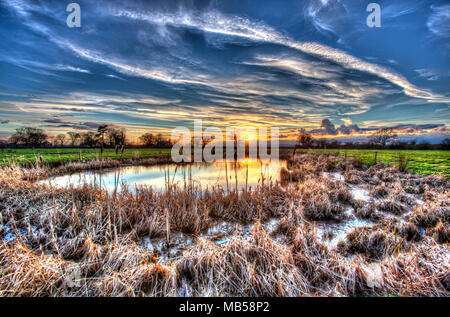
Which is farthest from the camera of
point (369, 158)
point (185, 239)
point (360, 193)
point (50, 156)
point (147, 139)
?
point (147, 139)

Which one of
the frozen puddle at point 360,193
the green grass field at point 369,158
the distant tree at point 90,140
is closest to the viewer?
the frozen puddle at point 360,193

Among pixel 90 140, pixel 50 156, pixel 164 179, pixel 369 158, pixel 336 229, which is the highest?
pixel 90 140

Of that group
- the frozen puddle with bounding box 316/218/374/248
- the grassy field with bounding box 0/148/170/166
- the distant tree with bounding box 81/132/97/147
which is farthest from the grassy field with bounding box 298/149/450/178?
the grassy field with bounding box 0/148/170/166

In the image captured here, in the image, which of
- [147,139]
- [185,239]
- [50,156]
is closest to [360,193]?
[185,239]

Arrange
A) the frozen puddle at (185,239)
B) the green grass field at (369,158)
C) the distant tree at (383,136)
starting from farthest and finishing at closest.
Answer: the distant tree at (383,136) → the green grass field at (369,158) → the frozen puddle at (185,239)

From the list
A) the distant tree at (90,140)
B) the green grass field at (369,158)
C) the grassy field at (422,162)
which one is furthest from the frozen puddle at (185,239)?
the grassy field at (422,162)

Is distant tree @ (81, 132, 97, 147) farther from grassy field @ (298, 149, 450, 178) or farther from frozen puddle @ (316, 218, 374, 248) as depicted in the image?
grassy field @ (298, 149, 450, 178)

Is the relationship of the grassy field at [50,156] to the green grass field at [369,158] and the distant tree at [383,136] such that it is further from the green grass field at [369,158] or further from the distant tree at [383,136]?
the distant tree at [383,136]

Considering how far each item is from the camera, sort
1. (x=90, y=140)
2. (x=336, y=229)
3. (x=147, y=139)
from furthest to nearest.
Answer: (x=147, y=139) → (x=90, y=140) → (x=336, y=229)

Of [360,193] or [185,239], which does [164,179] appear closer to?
[185,239]

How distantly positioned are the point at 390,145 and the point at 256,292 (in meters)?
62.1

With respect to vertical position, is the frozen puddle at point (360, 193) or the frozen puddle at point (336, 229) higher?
the frozen puddle at point (360, 193)
